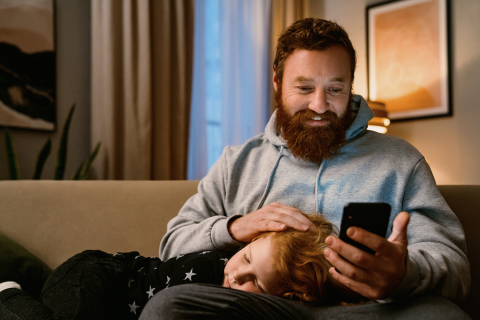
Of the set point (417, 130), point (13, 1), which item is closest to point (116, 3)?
point (13, 1)

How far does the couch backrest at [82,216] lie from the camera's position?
1.64 m

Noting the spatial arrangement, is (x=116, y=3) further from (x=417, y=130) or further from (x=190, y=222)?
(x=417, y=130)

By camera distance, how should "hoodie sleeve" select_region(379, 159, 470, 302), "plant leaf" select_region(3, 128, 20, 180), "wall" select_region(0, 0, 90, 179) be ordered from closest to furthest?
"hoodie sleeve" select_region(379, 159, 470, 302)
"plant leaf" select_region(3, 128, 20, 180)
"wall" select_region(0, 0, 90, 179)

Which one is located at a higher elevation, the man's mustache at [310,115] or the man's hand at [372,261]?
the man's mustache at [310,115]

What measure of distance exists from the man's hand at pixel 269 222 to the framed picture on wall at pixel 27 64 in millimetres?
1906

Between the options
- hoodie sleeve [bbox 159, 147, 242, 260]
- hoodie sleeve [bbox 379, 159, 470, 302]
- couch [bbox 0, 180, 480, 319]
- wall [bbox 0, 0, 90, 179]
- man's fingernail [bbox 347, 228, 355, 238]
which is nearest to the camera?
man's fingernail [bbox 347, 228, 355, 238]

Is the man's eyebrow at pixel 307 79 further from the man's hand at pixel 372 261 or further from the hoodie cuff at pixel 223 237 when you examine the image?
the man's hand at pixel 372 261

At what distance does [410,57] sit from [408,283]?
331 cm

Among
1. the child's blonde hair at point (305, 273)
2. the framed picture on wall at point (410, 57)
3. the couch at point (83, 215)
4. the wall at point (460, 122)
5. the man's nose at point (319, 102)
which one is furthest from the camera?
the framed picture on wall at point (410, 57)

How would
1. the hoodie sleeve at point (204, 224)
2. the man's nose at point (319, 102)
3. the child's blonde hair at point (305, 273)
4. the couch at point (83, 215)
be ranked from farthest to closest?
the couch at point (83, 215) → the man's nose at point (319, 102) → the hoodie sleeve at point (204, 224) → the child's blonde hair at point (305, 273)

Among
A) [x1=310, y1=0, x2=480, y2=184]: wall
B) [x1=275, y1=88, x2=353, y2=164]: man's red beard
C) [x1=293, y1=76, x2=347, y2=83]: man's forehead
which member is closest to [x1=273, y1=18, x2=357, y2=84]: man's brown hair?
[x1=293, y1=76, x2=347, y2=83]: man's forehead

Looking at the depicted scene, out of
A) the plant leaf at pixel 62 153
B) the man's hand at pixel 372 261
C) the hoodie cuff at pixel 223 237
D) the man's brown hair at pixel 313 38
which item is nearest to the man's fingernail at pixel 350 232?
the man's hand at pixel 372 261

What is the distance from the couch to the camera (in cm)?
164

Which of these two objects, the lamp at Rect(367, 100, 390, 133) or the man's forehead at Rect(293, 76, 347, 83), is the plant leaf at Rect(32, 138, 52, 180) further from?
the lamp at Rect(367, 100, 390, 133)
